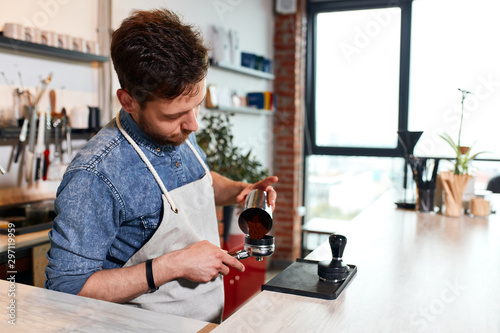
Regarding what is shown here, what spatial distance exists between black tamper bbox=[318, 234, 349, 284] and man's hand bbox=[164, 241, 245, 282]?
23 cm

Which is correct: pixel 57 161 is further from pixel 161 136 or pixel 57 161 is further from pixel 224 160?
pixel 161 136

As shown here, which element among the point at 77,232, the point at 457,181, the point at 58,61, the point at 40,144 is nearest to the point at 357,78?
the point at 457,181

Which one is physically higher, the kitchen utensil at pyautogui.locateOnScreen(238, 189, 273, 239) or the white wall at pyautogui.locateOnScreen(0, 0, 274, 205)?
the white wall at pyautogui.locateOnScreen(0, 0, 274, 205)

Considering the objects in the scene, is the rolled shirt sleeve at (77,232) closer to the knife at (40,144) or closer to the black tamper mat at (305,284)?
the black tamper mat at (305,284)

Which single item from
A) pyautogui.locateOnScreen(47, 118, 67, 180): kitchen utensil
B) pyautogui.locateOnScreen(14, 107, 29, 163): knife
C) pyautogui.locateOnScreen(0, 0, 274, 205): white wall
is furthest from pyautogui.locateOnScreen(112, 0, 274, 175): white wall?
pyautogui.locateOnScreen(14, 107, 29, 163): knife

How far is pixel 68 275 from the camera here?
1.13 m

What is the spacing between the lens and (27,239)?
194cm

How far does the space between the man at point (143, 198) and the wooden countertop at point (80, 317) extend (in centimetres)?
6

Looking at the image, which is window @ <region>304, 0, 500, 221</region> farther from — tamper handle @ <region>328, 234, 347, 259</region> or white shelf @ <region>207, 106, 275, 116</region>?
tamper handle @ <region>328, 234, 347, 259</region>

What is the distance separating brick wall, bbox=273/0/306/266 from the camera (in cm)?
491

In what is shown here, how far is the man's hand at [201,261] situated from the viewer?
1221 millimetres

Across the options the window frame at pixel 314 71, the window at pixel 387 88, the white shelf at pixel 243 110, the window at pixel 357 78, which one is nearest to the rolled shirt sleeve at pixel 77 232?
the white shelf at pixel 243 110

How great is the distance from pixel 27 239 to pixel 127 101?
3.32 feet

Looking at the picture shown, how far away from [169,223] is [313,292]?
45 centimetres
